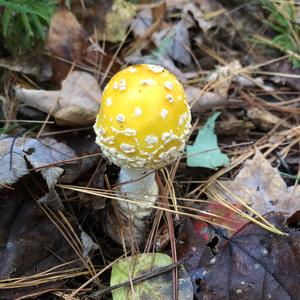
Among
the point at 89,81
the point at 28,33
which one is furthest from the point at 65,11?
the point at 89,81

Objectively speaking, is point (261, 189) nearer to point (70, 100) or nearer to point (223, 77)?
point (223, 77)

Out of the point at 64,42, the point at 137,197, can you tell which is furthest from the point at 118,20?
the point at 137,197

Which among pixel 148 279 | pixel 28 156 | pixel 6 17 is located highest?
pixel 6 17

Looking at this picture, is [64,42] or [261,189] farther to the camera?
[64,42]

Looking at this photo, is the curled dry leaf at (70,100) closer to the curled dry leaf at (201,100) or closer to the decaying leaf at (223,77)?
the curled dry leaf at (201,100)

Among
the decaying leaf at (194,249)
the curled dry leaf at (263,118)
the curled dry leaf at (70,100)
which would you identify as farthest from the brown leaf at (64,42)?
the decaying leaf at (194,249)

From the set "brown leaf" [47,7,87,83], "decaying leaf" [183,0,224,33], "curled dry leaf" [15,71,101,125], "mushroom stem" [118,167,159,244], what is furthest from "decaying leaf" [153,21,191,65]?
"mushroom stem" [118,167,159,244]

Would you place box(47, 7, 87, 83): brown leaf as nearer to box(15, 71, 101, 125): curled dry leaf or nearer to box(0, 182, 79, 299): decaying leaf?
box(15, 71, 101, 125): curled dry leaf
